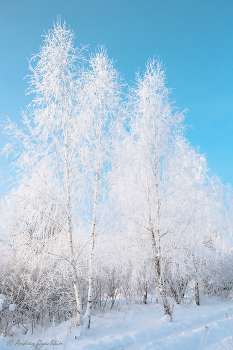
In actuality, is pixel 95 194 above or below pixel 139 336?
above

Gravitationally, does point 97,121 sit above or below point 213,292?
above

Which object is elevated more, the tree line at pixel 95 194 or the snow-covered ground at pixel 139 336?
the tree line at pixel 95 194

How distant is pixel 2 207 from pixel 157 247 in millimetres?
8824

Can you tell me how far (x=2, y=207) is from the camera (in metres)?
12.9

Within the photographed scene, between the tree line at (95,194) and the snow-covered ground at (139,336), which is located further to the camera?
the tree line at (95,194)

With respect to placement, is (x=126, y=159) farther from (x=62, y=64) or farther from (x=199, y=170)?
(x=199, y=170)

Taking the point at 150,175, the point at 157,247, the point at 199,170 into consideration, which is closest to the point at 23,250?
the point at 157,247

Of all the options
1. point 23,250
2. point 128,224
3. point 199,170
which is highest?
point 199,170

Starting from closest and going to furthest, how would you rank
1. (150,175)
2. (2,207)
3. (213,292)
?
(150,175)
(2,207)
(213,292)

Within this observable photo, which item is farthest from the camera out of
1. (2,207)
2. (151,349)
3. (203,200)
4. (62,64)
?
(2,207)

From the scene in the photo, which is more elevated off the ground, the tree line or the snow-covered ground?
the tree line

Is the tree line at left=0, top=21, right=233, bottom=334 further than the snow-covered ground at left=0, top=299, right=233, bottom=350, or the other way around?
the tree line at left=0, top=21, right=233, bottom=334

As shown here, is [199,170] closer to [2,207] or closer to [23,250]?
[23,250]

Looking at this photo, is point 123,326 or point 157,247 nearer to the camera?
point 123,326
